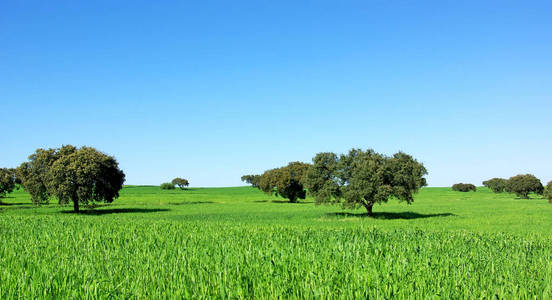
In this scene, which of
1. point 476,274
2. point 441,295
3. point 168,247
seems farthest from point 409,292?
point 168,247

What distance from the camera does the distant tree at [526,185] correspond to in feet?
345

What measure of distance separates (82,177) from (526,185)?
384ft

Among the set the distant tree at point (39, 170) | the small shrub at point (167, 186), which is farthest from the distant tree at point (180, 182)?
the distant tree at point (39, 170)

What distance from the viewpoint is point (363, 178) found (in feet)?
127

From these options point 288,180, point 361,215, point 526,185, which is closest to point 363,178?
point 361,215

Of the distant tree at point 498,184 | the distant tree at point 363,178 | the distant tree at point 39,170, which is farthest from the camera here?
the distant tree at point 498,184

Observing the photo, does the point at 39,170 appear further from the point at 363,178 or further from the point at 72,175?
the point at 363,178

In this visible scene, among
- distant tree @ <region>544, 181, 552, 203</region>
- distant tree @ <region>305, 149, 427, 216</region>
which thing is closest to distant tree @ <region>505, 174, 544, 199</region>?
distant tree @ <region>544, 181, 552, 203</region>

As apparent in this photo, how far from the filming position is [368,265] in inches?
312

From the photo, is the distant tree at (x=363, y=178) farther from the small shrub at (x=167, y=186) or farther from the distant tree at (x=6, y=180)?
the small shrub at (x=167, y=186)

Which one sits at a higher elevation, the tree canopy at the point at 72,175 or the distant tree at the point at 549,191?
the tree canopy at the point at 72,175

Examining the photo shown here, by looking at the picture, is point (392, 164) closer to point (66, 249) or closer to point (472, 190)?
point (66, 249)

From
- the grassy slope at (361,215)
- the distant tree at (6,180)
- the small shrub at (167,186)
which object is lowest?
the grassy slope at (361,215)

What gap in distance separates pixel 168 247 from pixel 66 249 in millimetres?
3431
